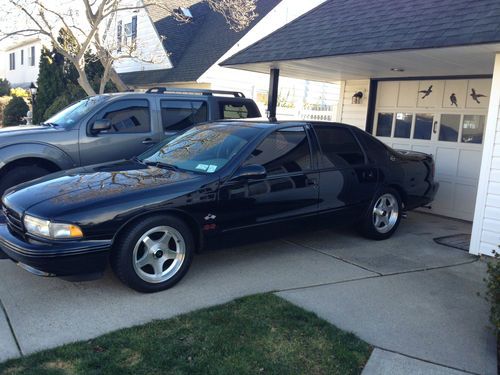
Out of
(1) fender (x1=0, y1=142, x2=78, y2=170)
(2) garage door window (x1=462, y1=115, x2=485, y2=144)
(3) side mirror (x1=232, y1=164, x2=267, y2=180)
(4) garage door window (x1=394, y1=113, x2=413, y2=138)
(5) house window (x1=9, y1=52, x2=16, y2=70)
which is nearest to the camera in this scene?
(3) side mirror (x1=232, y1=164, x2=267, y2=180)

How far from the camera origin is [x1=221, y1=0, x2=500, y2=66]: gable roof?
6133 mm

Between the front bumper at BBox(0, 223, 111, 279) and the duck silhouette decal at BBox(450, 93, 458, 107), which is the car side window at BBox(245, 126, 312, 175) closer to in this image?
the front bumper at BBox(0, 223, 111, 279)

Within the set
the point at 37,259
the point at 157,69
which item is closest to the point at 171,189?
the point at 37,259

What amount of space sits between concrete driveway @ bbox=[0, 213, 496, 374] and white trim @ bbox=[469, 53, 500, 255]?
1.06 ft

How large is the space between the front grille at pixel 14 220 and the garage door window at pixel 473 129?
294 inches

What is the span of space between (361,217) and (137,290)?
10.6ft

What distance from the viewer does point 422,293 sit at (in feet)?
15.9

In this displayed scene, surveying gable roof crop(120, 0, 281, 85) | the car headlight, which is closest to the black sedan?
the car headlight

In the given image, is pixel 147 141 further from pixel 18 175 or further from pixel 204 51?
pixel 204 51

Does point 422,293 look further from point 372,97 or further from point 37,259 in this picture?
point 372,97

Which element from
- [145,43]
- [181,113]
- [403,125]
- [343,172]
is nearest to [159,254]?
[343,172]

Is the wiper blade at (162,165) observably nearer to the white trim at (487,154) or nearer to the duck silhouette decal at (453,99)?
the white trim at (487,154)

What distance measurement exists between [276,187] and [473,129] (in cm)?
504

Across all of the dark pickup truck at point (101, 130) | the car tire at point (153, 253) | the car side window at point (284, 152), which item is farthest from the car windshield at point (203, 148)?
the dark pickup truck at point (101, 130)
